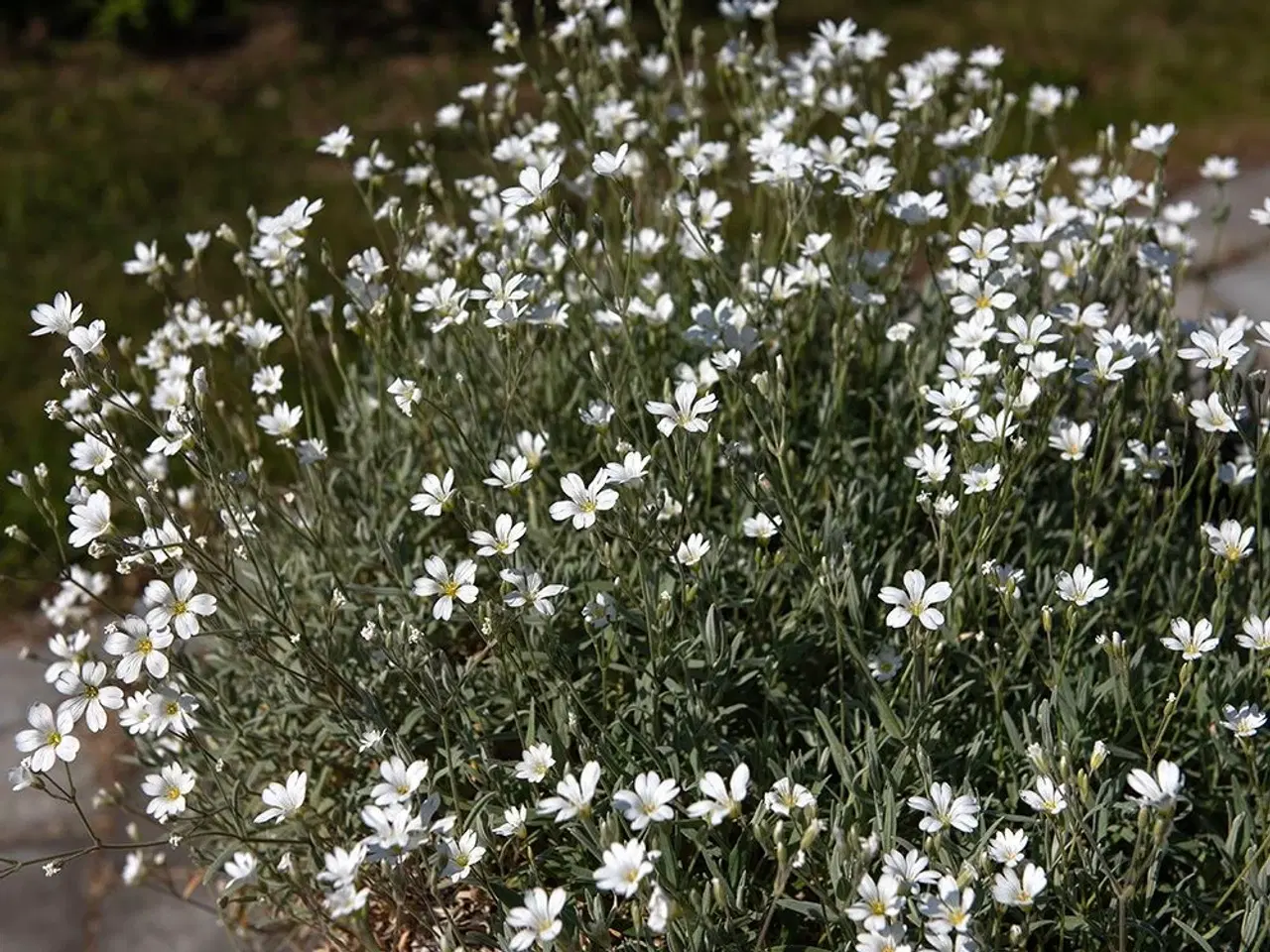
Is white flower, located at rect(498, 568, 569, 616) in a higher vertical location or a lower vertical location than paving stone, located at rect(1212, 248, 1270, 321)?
higher

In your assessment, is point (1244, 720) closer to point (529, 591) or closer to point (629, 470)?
point (629, 470)

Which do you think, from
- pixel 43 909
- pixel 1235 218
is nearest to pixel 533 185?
pixel 43 909

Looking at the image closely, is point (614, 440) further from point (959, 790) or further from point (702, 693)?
point (959, 790)

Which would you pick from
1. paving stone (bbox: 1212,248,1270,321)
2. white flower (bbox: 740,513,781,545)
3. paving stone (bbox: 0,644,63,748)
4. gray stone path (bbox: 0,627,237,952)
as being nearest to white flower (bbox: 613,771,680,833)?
white flower (bbox: 740,513,781,545)

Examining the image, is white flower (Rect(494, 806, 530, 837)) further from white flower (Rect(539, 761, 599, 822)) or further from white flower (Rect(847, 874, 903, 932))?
white flower (Rect(847, 874, 903, 932))

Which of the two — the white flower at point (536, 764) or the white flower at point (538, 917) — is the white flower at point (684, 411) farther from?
the white flower at point (538, 917)

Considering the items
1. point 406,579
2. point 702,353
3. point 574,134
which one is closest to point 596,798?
point 406,579

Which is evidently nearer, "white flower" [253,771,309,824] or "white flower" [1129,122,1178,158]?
"white flower" [253,771,309,824]
